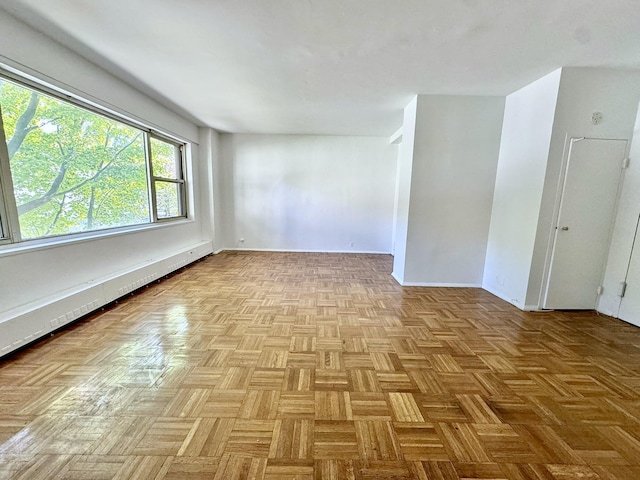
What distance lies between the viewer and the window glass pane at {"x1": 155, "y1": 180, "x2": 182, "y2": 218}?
13.9ft

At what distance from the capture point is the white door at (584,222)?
274 centimetres

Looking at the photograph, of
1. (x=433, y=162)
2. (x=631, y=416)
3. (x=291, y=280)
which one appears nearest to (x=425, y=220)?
(x=433, y=162)

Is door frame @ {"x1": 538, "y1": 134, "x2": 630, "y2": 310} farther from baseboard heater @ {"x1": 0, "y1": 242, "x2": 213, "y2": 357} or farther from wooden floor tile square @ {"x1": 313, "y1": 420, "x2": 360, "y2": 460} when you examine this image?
baseboard heater @ {"x1": 0, "y1": 242, "x2": 213, "y2": 357}

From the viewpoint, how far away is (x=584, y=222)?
112 inches

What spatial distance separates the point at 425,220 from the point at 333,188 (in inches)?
104

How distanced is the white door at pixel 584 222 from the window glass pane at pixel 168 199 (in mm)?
5461

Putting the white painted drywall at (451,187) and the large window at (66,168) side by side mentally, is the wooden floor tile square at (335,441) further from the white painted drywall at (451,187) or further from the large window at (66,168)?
the large window at (66,168)

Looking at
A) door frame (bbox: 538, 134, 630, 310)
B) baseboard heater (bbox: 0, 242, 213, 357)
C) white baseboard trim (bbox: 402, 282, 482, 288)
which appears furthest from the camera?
white baseboard trim (bbox: 402, 282, 482, 288)

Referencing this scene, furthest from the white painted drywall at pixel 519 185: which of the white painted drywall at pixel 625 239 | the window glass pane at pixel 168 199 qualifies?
the window glass pane at pixel 168 199

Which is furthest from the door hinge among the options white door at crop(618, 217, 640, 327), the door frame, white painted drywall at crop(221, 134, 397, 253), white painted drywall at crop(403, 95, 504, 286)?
white painted drywall at crop(221, 134, 397, 253)

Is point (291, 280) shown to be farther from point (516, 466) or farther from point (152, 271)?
point (516, 466)

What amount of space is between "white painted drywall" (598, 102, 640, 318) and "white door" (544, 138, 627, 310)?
0.06m

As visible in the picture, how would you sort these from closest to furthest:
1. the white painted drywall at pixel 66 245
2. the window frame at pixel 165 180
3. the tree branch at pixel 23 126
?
1. the white painted drywall at pixel 66 245
2. the tree branch at pixel 23 126
3. the window frame at pixel 165 180

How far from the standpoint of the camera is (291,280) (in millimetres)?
3930
